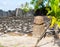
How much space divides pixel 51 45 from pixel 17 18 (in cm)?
388

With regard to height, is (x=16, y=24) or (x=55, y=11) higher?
(x=55, y=11)

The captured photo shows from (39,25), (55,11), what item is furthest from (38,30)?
(55,11)

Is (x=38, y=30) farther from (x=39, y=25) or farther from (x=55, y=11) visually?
(x=55, y=11)

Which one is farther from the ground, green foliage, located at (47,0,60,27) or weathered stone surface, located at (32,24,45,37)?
green foliage, located at (47,0,60,27)

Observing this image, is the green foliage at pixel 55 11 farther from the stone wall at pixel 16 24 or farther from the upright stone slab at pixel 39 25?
the stone wall at pixel 16 24

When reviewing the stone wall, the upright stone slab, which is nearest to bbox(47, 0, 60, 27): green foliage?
the upright stone slab

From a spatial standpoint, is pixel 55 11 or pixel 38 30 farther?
pixel 38 30

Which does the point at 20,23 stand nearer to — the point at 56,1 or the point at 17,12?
the point at 17,12

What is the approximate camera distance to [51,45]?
8852mm

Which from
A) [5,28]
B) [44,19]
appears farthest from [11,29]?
[44,19]

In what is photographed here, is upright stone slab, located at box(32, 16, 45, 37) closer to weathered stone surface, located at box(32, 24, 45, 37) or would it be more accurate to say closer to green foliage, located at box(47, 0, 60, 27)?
weathered stone surface, located at box(32, 24, 45, 37)

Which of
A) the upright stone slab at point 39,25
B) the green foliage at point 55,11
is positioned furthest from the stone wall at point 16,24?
the green foliage at point 55,11

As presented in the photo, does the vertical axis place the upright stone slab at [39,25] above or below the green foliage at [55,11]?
below

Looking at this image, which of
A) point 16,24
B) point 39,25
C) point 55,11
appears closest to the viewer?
point 55,11
